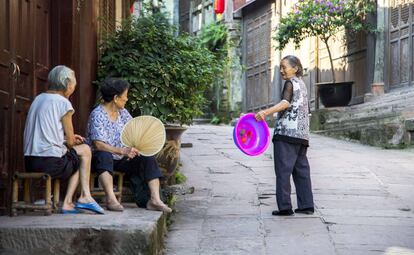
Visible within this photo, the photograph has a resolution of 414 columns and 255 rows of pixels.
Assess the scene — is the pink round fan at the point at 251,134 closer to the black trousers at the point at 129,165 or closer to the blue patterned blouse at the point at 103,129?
the black trousers at the point at 129,165

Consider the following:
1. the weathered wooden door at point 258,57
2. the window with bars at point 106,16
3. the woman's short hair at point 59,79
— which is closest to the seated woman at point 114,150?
the woman's short hair at point 59,79

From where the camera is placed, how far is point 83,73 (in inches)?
264

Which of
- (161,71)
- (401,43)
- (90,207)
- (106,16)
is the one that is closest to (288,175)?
(161,71)

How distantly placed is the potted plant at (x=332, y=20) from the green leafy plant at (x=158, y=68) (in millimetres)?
8662

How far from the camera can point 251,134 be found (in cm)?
676

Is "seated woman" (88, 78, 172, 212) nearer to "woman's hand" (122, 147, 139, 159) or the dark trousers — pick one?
"woman's hand" (122, 147, 139, 159)

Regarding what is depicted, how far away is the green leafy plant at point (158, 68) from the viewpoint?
23.4 feet

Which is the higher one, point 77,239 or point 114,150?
point 114,150

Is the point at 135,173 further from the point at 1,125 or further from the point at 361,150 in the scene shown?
the point at 361,150

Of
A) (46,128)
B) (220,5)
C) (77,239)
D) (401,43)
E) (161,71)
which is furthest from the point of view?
(220,5)

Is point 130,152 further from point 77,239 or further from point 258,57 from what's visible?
point 258,57

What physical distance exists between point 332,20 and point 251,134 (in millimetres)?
9752

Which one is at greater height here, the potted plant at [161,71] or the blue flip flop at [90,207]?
the potted plant at [161,71]

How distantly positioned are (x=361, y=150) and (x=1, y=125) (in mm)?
8257
